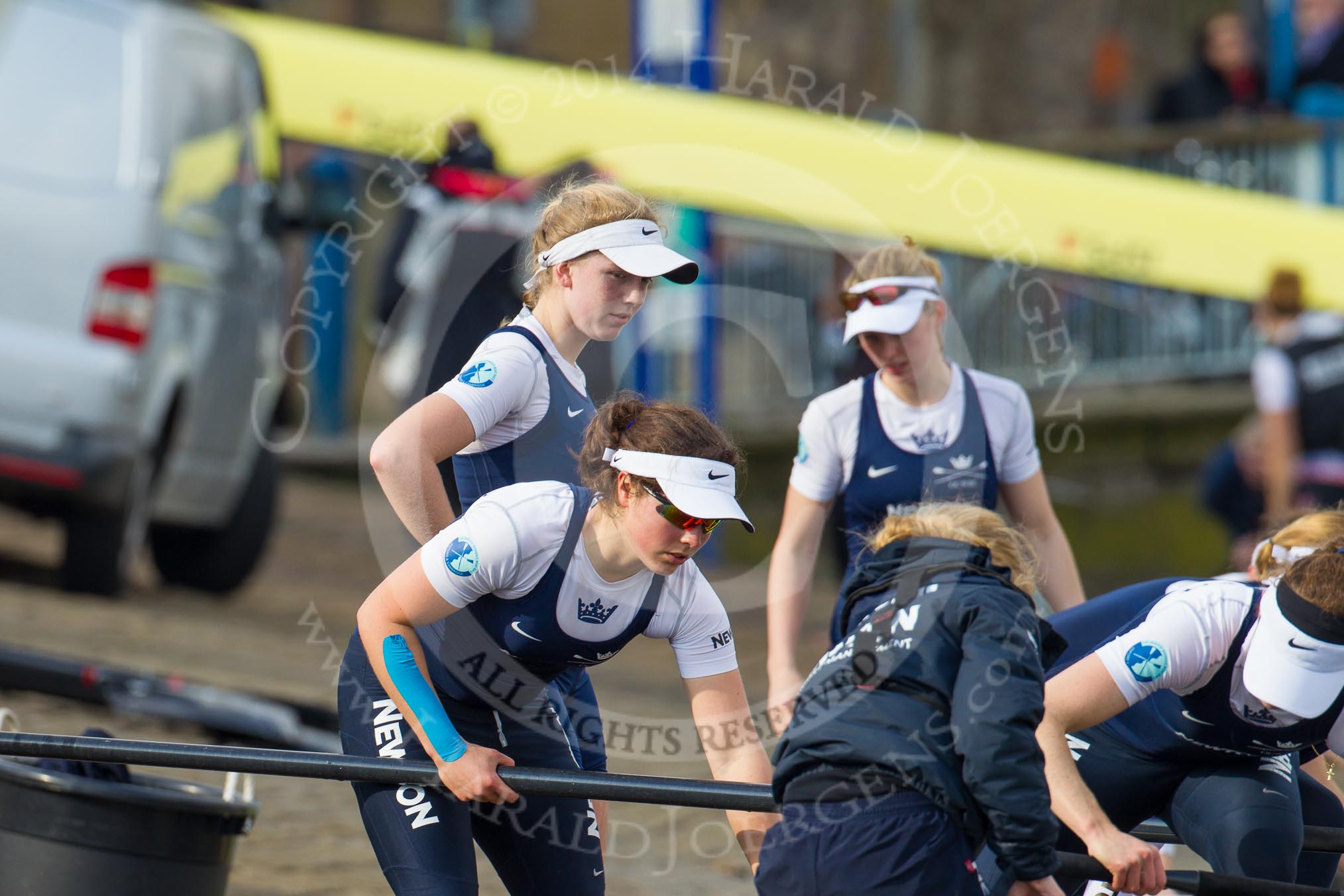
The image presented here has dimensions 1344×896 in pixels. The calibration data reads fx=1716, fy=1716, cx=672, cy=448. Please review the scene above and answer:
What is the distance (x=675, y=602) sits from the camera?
11.2ft

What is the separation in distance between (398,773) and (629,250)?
48.8 inches

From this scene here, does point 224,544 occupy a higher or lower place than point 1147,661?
higher

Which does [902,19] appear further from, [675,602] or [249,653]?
[675,602]

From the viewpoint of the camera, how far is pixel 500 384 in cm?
371

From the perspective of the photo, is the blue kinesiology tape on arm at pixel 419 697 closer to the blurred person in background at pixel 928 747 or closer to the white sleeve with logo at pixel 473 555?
the white sleeve with logo at pixel 473 555

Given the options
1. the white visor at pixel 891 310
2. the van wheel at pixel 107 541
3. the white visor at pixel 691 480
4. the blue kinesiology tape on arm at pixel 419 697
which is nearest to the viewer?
the white visor at pixel 691 480

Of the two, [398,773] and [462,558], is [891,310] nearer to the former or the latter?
[462,558]

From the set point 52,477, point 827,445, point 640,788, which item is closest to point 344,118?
point 52,477

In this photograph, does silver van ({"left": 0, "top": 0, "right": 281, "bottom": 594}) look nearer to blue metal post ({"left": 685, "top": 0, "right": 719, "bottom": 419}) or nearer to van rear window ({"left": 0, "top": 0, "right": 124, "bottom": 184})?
Result: van rear window ({"left": 0, "top": 0, "right": 124, "bottom": 184})

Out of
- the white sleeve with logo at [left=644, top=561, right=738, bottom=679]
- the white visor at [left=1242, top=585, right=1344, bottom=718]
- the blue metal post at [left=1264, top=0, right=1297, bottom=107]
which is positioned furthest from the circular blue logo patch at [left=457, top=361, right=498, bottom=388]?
the blue metal post at [left=1264, top=0, right=1297, bottom=107]

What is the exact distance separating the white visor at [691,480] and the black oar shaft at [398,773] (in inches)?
21.3

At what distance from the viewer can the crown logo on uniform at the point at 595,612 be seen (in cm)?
334

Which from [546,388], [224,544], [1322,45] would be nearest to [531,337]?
[546,388]

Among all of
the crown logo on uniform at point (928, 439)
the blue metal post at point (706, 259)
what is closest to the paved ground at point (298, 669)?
the blue metal post at point (706, 259)
